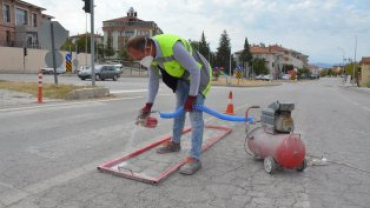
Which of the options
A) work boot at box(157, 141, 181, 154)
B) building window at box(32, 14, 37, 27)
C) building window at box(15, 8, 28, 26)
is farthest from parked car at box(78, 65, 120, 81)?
building window at box(32, 14, 37, 27)

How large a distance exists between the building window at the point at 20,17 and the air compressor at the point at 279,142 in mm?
61486

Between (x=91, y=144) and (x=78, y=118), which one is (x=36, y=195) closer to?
(x=91, y=144)

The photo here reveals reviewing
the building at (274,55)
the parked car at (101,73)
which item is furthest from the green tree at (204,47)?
the parked car at (101,73)

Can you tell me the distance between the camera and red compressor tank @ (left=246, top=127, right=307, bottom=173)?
4215 millimetres

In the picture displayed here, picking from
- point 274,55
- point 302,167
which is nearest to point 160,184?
point 302,167

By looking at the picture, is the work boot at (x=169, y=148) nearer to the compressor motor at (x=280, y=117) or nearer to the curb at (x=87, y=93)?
the compressor motor at (x=280, y=117)

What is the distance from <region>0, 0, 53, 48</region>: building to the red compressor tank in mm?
56650

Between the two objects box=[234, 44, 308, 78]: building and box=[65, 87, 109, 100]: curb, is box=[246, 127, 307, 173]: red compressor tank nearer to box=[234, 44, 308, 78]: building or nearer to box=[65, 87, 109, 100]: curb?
box=[65, 87, 109, 100]: curb

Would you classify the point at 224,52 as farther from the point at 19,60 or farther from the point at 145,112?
the point at 145,112

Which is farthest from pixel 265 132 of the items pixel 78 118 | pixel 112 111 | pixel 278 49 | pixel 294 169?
pixel 278 49

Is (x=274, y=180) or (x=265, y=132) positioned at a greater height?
(x=265, y=132)

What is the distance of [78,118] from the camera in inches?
333

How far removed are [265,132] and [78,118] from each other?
513cm

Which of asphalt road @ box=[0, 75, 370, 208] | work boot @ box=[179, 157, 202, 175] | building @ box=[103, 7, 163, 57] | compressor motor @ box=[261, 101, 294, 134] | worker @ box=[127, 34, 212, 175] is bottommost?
asphalt road @ box=[0, 75, 370, 208]
